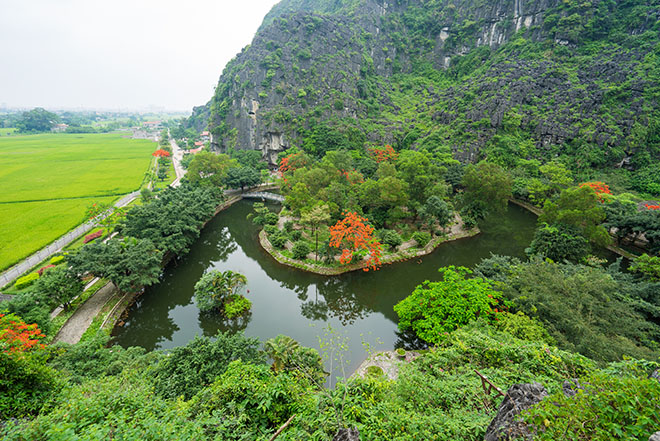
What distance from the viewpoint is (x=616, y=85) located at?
117ft

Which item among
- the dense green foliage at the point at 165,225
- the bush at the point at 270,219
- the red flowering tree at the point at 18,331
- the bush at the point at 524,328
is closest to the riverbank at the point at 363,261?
the bush at the point at 270,219

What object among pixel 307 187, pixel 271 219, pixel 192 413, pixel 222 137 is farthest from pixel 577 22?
pixel 192 413

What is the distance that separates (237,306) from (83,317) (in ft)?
27.1

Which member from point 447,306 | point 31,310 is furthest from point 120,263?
point 447,306

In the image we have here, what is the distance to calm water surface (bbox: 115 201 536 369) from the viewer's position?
46.8ft

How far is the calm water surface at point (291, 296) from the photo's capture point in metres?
14.3

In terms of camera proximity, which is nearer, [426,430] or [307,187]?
[426,430]

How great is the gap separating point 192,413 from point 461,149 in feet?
139

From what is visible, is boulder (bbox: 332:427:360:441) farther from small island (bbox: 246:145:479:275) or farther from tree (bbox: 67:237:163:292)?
tree (bbox: 67:237:163:292)

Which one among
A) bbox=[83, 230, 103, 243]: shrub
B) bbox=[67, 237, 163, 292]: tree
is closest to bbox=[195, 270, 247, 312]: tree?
bbox=[67, 237, 163, 292]: tree

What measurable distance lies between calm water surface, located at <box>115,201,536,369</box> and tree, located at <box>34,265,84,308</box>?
3.05 metres

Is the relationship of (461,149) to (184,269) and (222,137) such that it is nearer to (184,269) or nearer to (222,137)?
(184,269)

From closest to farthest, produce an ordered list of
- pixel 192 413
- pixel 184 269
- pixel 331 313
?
1. pixel 192 413
2. pixel 331 313
3. pixel 184 269

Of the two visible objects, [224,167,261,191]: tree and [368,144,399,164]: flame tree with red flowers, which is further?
[368,144,399,164]: flame tree with red flowers
